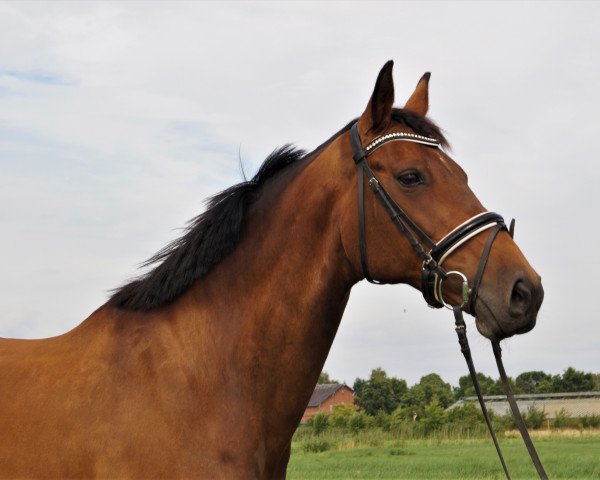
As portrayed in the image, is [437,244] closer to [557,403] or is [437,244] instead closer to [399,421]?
[399,421]

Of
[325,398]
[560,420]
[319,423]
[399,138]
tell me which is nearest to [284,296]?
[399,138]

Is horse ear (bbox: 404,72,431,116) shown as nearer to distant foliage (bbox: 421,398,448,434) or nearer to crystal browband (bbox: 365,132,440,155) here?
crystal browband (bbox: 365,132,440,155)

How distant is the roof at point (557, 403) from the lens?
138ft

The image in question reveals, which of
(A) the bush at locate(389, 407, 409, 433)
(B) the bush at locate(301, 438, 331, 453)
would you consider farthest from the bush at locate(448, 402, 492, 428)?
(B) the bush at locate(301, 438, 331, 453)

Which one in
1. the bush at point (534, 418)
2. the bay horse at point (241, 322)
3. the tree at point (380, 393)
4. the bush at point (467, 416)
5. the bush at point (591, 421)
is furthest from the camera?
the tree at point (380, 393)

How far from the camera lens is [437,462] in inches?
927

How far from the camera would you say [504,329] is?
13.9ft

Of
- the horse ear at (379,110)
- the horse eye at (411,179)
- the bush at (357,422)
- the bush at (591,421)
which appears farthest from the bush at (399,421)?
the horse eye at (411,179)

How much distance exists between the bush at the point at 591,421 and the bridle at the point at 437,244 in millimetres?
36996

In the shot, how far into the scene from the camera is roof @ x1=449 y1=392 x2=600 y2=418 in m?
42.0

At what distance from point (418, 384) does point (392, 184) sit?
58.8 m

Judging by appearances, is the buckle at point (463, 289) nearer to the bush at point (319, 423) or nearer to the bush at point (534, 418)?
the bush at point (319, 423)

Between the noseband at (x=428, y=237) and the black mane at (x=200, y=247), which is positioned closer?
the noseband at (x=428, y=237)

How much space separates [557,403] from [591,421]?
5.51m
